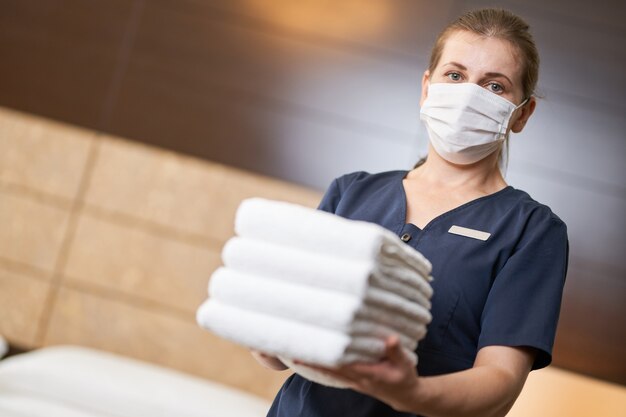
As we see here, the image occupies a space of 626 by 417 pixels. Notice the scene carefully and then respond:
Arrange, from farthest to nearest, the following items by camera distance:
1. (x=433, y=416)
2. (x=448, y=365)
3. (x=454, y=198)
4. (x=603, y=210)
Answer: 1. (x=603, y=210)
2. (x=454, y=198)
3. (x=448, y=365)
4. (x=433, y=416)

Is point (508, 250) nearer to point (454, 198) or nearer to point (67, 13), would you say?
point (454, 198)

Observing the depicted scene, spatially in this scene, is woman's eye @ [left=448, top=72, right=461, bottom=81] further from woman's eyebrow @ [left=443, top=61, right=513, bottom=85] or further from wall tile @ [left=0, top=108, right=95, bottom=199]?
wall tile @ [left=0, top=108, right=95, bottom=199]

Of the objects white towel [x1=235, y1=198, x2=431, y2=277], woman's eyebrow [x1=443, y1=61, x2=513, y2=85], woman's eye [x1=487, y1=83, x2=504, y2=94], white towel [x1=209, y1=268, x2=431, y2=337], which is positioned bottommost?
white towel [x1=209, y1=268, x2=431, y2=337]

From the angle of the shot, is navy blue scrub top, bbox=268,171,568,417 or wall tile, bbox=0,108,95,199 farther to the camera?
wall tile, bbox=0,108,95,199

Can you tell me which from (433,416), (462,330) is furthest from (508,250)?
(433,416)

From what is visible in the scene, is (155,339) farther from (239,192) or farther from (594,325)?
(594,325)

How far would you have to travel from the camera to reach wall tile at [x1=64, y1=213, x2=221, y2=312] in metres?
3.42

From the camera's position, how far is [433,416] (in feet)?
3.22

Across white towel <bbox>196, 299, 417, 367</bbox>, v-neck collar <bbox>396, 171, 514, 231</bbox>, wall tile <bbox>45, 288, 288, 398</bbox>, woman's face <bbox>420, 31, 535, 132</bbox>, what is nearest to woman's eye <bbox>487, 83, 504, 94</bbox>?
woman's face <bbox>420, 31, 535, 132</bbox>

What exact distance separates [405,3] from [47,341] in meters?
2.16

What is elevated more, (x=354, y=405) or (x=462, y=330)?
(x=462, y=330)

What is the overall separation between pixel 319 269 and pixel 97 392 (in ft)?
5.45

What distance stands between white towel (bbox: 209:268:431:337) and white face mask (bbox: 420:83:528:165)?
1.35 ft

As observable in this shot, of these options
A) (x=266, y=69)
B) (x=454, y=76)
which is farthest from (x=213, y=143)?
(x=454, y=76)
